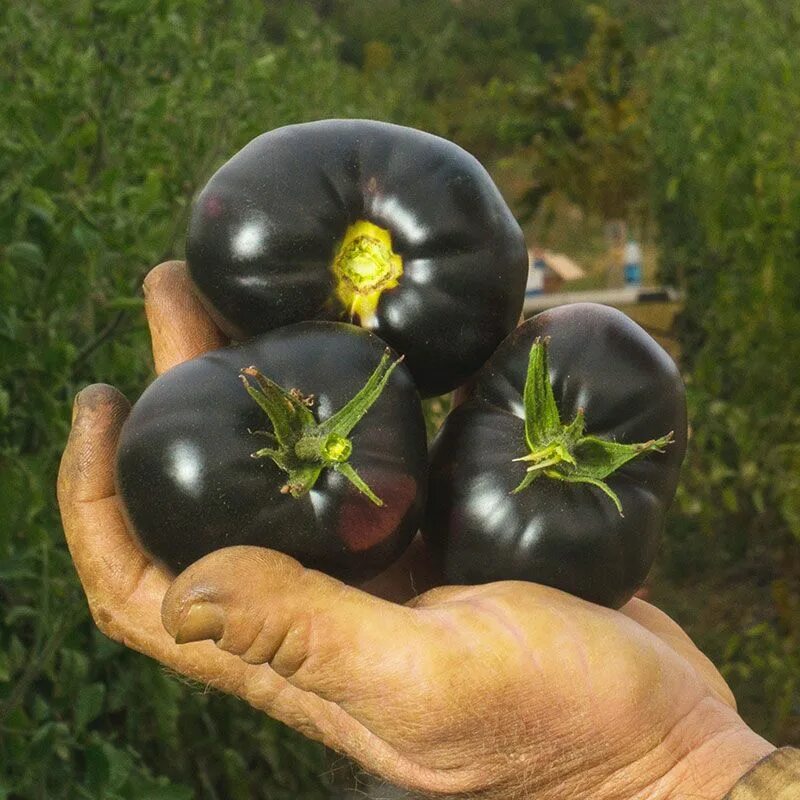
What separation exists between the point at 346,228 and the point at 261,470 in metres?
0.33

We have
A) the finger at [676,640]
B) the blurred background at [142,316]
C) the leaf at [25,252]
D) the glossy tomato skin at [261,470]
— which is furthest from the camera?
the blurred background at [142,316]

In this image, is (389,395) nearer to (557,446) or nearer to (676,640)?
(557,446)

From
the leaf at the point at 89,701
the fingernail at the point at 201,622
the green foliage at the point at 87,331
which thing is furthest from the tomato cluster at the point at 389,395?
the leaf at the point at 89,701

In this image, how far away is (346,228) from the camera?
1434mm

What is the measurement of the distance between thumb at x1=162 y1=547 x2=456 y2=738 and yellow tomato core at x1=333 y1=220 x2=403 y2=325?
37cm

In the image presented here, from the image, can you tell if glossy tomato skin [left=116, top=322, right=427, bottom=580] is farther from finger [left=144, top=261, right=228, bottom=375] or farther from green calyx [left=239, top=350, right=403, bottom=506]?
finger [left=144, top=261, right=228, bottom=375]

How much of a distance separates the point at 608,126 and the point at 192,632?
975 centimetres

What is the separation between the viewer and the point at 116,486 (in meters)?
1.31

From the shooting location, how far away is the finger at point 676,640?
1.46 m

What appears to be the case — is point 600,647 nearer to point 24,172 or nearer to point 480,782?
point 480,782

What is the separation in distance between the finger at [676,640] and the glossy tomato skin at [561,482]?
0.45 ft

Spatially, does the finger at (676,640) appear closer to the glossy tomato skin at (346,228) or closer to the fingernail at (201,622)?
the glossy tomato skin at (346,228)

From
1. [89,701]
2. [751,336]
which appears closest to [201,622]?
[89,701]

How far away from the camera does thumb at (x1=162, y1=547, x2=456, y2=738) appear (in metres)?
1.11
